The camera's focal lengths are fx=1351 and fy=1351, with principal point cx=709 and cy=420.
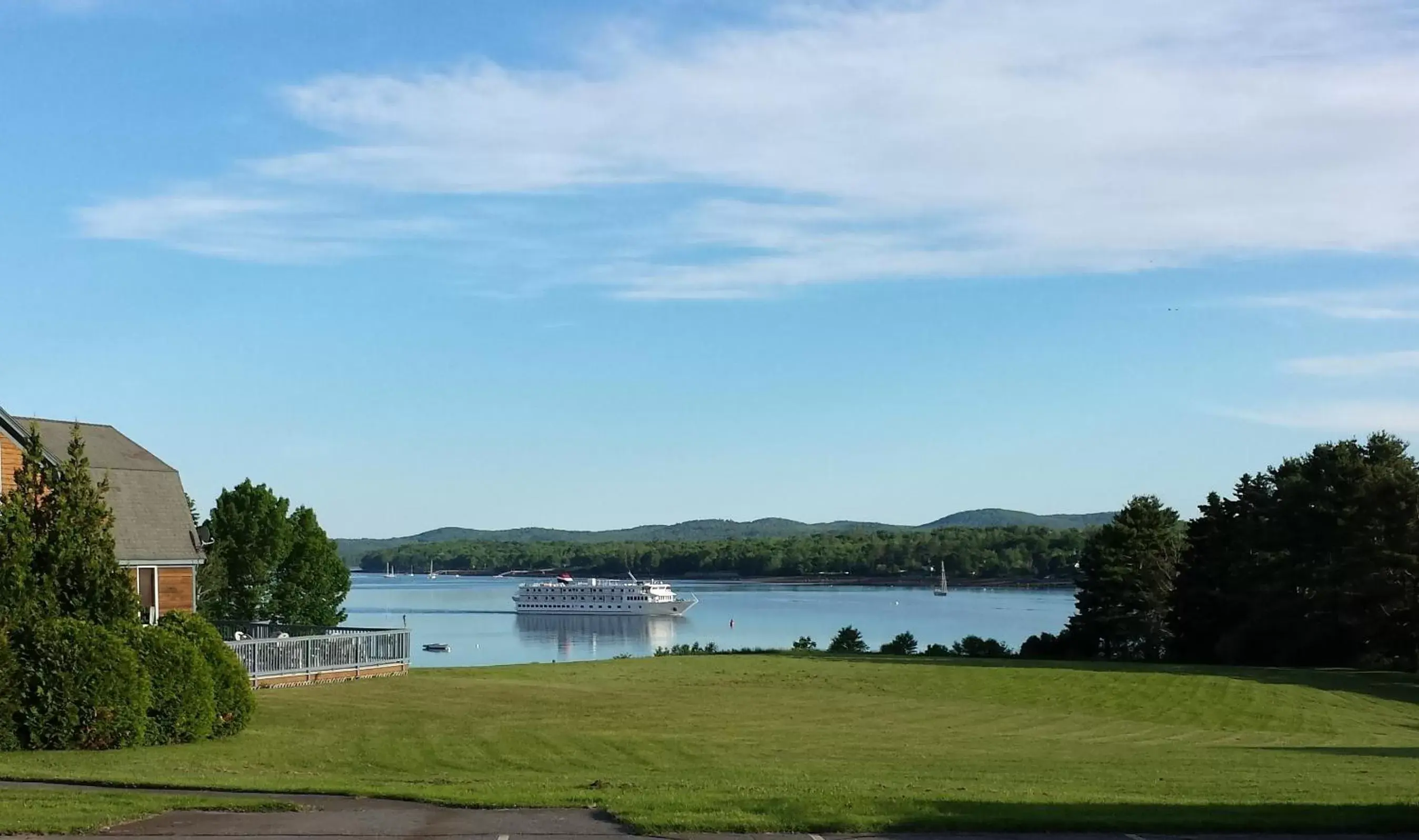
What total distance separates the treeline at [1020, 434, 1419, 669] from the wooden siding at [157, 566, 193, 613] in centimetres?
3987

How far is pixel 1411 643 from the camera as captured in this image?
51.9m

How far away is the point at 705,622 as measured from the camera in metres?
120

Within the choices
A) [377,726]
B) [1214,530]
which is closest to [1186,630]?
[1214,530]

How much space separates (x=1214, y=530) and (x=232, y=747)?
54.2 meters

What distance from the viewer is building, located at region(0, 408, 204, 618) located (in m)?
33.5

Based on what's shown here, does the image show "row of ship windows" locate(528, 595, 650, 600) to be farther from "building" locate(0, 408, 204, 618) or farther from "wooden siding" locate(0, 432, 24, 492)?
"wooden siding" locate(0, 432, 24, 492)

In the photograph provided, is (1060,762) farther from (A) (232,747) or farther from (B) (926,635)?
(B) (926,635)

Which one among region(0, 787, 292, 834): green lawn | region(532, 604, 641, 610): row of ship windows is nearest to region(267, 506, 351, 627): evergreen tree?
region(0, 787, 292, 834): green lawn

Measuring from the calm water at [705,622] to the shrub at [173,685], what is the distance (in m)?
40.6

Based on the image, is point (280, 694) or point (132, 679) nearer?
point (132, 679)

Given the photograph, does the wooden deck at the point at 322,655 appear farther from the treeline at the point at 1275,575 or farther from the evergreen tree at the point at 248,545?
the treeline at the point at 1275,575

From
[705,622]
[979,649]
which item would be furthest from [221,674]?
[705,622]

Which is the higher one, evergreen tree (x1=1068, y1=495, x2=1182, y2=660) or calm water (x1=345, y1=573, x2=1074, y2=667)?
evergreen tree (x1=1068, y1=495, x2=1182, y2=660)

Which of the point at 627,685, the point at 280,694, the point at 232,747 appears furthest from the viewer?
the point at 627,685
